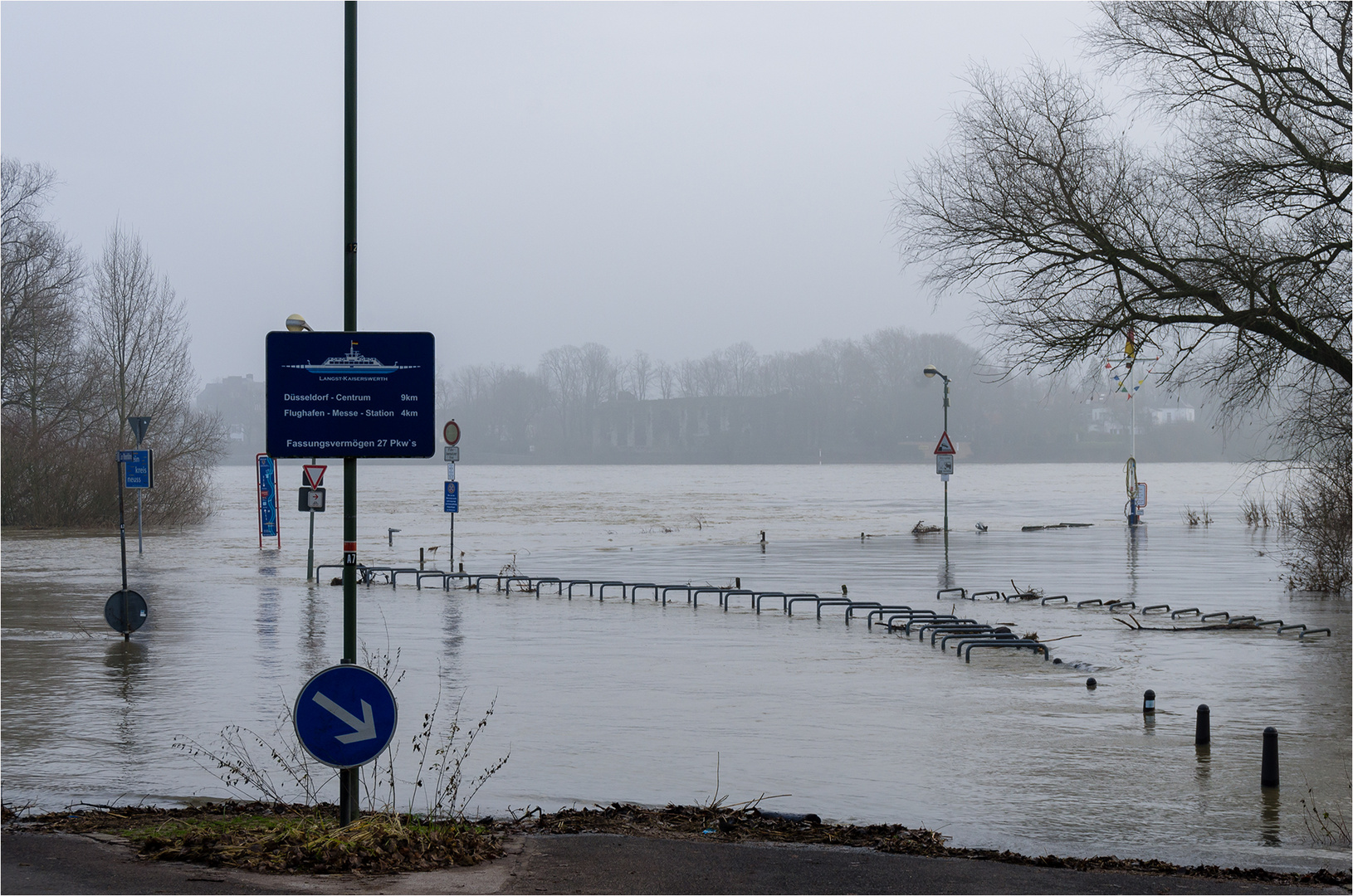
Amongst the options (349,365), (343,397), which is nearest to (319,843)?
(343,397)

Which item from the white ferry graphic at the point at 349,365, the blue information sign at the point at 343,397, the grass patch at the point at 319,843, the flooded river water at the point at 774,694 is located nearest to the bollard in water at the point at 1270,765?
the flooded river water at the point at 774,694

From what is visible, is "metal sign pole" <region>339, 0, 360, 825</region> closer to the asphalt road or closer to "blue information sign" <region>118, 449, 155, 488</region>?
the asphalt road

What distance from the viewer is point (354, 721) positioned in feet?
21.9

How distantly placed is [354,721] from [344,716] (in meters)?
0.06

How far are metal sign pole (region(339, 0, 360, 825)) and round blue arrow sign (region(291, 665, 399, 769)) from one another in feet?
0.38

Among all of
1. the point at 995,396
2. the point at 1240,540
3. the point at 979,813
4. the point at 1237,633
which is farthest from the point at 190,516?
the point at 995,396

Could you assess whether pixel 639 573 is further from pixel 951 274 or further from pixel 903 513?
pixel 903 513

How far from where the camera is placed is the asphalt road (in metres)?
6.06

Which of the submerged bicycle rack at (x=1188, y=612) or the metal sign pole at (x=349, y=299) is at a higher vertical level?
the metal sign pole at (x=349, y=299)

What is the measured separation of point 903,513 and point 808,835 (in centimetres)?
6198

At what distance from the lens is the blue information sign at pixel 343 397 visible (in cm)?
676

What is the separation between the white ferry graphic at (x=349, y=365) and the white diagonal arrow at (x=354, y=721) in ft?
5.64

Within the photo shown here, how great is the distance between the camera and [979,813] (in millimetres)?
9000

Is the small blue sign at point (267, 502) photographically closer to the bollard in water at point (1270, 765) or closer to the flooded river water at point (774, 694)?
the flooded river water at point (774, 694)
